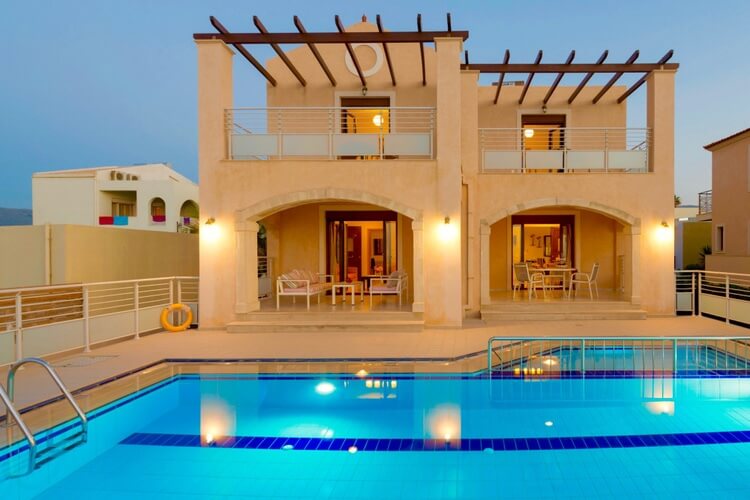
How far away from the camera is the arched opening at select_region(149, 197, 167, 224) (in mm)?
33656

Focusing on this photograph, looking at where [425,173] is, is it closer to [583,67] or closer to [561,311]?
[561,311]

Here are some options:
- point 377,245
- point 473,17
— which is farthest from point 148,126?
point 377,245

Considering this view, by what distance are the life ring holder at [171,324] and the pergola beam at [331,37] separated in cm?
606

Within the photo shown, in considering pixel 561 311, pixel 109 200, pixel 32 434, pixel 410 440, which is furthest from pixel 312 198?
pixel 109 200

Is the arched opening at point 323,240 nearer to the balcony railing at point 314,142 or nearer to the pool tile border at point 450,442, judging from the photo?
the balcony railing at point 314,142

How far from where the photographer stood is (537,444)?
5.58 m

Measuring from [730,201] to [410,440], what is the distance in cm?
2207

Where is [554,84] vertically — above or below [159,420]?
above

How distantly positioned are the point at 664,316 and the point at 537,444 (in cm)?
941

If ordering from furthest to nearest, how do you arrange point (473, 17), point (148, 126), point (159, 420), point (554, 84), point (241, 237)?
1. point (148, 126)
2. point (473, 17)
3. point (554, 84)
4. point (241, 237)
5. point (159, 420)

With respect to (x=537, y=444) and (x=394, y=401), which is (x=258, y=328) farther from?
(x=537, y=444)

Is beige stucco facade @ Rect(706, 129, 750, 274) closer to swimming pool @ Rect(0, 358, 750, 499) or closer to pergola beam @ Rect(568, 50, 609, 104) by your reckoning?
pergola beam @ Rect(568, 50, 609, 104)

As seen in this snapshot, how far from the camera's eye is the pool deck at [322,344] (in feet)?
25.0

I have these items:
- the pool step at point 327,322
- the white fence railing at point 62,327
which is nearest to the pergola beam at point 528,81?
the pool step at point 327,322
